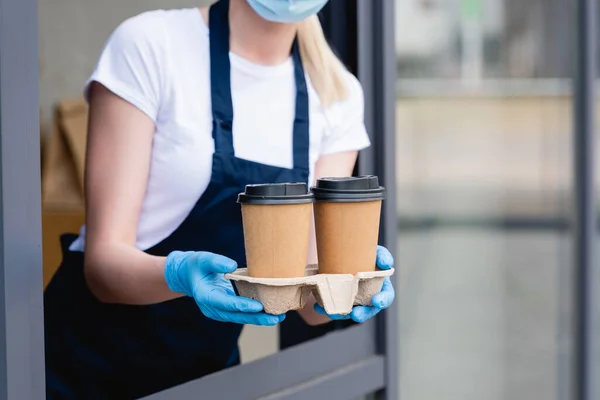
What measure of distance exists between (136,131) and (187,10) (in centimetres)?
27

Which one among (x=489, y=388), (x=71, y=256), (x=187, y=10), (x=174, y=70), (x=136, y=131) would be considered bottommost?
(x=489, y=388)

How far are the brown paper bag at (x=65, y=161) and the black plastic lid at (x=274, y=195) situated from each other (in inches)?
65.3

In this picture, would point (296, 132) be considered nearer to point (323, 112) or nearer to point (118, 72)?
point (323, 112)

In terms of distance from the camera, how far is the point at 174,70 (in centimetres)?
142

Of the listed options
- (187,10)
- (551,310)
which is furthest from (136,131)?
(551,310)

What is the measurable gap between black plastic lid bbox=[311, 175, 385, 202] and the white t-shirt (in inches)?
15.9

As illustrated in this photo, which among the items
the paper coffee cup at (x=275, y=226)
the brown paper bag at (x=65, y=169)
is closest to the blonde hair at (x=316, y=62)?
the paper coffee cup at (x=275, y=226)

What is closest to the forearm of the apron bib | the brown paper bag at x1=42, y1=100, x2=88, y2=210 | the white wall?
the apron bib

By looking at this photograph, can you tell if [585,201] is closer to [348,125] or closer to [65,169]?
[348,125]

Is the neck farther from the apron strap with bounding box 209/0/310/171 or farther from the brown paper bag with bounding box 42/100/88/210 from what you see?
the brown paper bag with bounding box 42/100/88/210

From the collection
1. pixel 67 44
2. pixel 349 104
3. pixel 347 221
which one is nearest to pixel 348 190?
pixel 347 221

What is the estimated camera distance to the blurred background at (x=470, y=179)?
3.02 metres

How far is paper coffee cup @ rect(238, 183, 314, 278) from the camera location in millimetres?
1008

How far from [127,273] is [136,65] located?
0.34 metres
